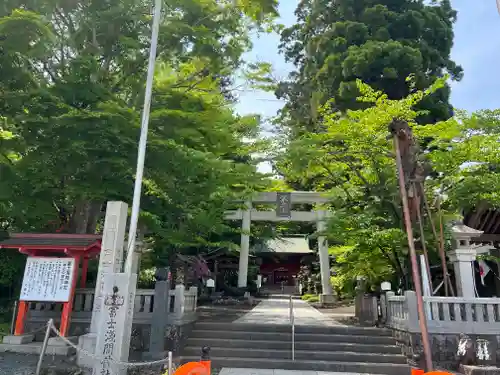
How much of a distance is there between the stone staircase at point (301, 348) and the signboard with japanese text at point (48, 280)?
3706 mm

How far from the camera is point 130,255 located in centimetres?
852

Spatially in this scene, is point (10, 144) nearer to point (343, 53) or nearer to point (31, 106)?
point (31, 106)

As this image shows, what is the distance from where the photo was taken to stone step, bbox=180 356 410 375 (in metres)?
9.32

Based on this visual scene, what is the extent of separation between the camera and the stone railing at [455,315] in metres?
9.62

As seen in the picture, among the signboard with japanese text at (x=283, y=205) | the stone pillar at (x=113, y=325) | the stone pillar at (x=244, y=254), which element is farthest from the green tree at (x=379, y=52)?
the stone pillar at (x=113, y=325)

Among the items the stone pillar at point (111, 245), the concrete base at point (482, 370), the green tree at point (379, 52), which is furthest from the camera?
the green tree at point (379, 52)

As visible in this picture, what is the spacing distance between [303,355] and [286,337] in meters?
0.94

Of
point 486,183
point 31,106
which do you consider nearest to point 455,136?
point 486,183

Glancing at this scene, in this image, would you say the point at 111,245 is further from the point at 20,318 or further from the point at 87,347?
the point at 20,318

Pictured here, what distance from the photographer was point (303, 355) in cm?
991

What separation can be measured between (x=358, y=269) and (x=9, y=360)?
39.0 feet

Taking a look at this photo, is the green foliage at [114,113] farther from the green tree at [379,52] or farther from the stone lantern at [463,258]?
the green tree at [379,52]

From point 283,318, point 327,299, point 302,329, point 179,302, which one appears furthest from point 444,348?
point 327,299

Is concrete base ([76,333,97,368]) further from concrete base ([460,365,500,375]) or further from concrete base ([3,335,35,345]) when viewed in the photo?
concrete base ([460,365,500,375])
